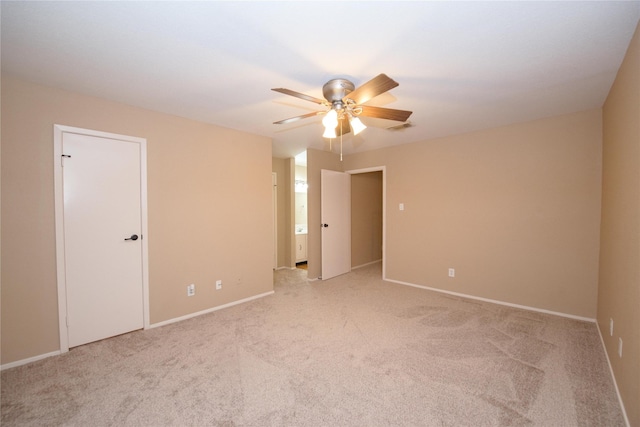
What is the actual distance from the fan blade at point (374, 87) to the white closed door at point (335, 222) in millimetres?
2697

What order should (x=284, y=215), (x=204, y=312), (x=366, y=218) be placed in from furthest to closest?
(x=366, y=218) → (x=284, y=215) → (x=204, y=312)

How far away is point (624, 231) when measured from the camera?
1.80 m

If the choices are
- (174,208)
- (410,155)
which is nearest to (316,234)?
(410,155)

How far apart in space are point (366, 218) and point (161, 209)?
158 inches

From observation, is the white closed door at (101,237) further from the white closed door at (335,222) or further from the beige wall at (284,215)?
the beige wall at (284,215)

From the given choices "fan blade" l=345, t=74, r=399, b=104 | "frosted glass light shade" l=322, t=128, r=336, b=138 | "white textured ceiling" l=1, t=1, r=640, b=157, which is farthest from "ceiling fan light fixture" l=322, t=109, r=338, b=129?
"white textured ceiling" l=1, t=1, r=640, b=157

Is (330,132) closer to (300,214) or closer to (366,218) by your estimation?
(366,218)

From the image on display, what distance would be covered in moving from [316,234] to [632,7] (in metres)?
4.00

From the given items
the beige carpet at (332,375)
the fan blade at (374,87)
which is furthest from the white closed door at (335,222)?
the fan blade at (374,87)

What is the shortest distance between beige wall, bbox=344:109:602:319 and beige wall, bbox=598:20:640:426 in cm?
41

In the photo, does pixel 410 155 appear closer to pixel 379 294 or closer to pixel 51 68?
pixel 379 294

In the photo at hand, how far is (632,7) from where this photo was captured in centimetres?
136

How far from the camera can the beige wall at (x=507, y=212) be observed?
2.88 meters

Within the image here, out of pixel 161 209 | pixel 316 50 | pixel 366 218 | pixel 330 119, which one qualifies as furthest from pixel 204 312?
pixel 366 218
